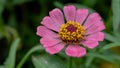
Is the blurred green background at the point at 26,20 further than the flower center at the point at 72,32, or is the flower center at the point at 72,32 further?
the blurred green background at the point at 26,20

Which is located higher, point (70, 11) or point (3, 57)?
point (70, 11)

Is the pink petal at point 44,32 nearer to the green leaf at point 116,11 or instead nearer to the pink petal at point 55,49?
the pink petal at point 55,49

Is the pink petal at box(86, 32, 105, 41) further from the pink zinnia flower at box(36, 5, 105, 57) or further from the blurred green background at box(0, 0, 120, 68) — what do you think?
the blurred green background at box(0, 0, 120, 68)

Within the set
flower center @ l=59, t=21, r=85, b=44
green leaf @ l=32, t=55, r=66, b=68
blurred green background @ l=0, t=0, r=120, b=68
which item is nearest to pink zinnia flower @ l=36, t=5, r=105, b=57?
flower center @ l=59, t=21, r=85, b=44

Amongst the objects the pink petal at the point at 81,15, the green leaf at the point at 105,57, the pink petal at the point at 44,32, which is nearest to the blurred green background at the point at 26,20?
the green leaf at the point at 105,57

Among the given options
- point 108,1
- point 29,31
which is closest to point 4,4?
point 29,31

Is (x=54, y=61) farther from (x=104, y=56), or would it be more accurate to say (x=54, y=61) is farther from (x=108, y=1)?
(x=108, y=1)
